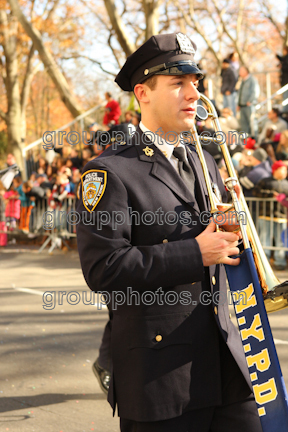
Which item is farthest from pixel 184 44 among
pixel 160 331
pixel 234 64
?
pixel 234 64

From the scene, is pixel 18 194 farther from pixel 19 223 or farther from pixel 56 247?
pixel 56 247

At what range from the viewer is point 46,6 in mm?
22672

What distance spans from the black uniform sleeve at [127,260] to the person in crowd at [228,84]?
12.4m

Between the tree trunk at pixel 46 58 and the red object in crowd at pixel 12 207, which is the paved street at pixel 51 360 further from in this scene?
the tree trunk at pixel 46 58

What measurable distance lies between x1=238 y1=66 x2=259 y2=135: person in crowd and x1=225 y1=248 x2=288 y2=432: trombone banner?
11.7 m

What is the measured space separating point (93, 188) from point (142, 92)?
48 cm

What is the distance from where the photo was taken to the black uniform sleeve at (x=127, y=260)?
202 centimetres

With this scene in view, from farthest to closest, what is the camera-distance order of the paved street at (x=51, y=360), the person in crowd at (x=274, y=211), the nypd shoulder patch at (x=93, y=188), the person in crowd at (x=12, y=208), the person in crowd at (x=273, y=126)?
the person in crowd at (x=12, y=208) → the person in crowd at (x=273, y=126) → the person in crowd at (x=274, y=211) → the paved street at (x=51, y=360) → the nypd shoulder patch at (x=93, y=188)

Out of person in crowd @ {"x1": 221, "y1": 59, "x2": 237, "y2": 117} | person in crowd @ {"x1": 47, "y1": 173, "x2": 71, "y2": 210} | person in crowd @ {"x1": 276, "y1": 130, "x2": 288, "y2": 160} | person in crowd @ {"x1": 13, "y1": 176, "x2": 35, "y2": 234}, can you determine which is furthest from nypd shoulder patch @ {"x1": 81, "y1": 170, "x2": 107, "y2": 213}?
person in crowd @ {"x1": 221, "y1": 59, "x2": 237, "y2": 117}

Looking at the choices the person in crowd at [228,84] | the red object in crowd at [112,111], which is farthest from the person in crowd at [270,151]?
the red object in crowd at [112,111]

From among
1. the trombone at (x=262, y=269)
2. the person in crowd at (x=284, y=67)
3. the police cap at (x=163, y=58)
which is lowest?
the trombone at (x=262, y=269)

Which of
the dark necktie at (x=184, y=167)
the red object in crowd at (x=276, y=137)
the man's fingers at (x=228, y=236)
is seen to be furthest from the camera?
the red object in crowd at (x=276, y=137)

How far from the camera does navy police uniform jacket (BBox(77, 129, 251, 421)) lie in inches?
80.4

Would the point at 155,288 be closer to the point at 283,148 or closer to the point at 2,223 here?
the point at 283,148
